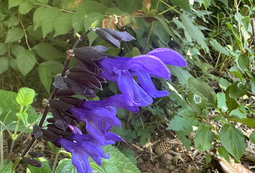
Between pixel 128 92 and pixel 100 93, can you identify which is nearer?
pixel 128 92

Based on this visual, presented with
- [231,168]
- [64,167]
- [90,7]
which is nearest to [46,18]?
[90,7]

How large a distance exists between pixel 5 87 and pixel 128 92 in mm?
1275

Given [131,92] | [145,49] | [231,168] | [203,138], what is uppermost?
[131,92]

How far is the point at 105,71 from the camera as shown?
1.42 feet

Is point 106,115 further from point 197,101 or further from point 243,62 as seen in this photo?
point 243,62

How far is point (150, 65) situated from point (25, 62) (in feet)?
2.62

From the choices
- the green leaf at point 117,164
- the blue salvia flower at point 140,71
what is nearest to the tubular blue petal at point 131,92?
the blue salvia flower at point 140,71

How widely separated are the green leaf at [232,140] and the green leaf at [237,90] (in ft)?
0.39

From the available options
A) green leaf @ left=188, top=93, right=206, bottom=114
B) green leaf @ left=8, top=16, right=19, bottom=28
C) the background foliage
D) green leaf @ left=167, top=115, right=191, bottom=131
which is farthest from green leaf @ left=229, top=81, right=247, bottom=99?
green leaf @ left=8, top=16, right=19, bottom=28

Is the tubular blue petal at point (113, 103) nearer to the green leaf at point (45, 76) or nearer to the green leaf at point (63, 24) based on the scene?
the green leaf at point (63, 24)

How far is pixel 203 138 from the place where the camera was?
834mm

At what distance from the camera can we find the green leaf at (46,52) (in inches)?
42.8

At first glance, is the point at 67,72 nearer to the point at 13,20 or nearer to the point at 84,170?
A: the point at 84,170

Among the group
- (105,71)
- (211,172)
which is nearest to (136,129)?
(211,172)
